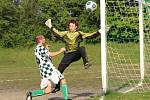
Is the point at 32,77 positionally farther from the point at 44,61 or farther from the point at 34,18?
the point at 34,18

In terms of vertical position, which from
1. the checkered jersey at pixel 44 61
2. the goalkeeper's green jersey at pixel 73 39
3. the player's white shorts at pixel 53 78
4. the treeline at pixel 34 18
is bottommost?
the player's white shorts at pixel 53 78

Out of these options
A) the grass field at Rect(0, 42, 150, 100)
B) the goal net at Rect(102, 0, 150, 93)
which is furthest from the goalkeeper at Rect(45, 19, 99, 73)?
the goal net at Rect(102, 0, 150, 93)

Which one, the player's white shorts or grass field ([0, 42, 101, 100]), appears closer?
the player's white shorts

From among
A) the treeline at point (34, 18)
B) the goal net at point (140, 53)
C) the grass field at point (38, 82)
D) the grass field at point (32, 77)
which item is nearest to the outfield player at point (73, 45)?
the grass field at point (38, 82)

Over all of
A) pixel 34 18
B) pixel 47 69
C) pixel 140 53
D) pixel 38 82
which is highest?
pixel 34 18

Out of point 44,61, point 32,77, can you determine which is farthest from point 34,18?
point 44,61

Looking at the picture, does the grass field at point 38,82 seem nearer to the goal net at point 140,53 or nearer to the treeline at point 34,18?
the goal net at point 140,53

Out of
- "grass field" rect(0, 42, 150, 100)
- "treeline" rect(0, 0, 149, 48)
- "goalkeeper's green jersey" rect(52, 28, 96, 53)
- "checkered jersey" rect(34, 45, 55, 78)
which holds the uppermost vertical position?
"treeline" rect(0, 0, 149, 48)

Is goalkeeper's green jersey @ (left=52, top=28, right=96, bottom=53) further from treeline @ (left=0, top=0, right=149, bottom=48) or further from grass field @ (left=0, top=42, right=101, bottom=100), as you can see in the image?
treeline @ (left=0, top=0, right=149, bottom=48)

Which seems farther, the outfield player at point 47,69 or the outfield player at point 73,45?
the outfield player at point 73,45

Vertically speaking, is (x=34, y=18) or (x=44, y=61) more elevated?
(x=34, y=18)

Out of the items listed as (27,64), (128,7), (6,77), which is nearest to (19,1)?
(27,64)

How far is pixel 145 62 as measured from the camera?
52.4 ft

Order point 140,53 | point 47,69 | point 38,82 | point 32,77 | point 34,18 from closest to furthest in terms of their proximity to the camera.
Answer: point 47,69
point 140,53
point 38,82
point 32,77
point 34,18
